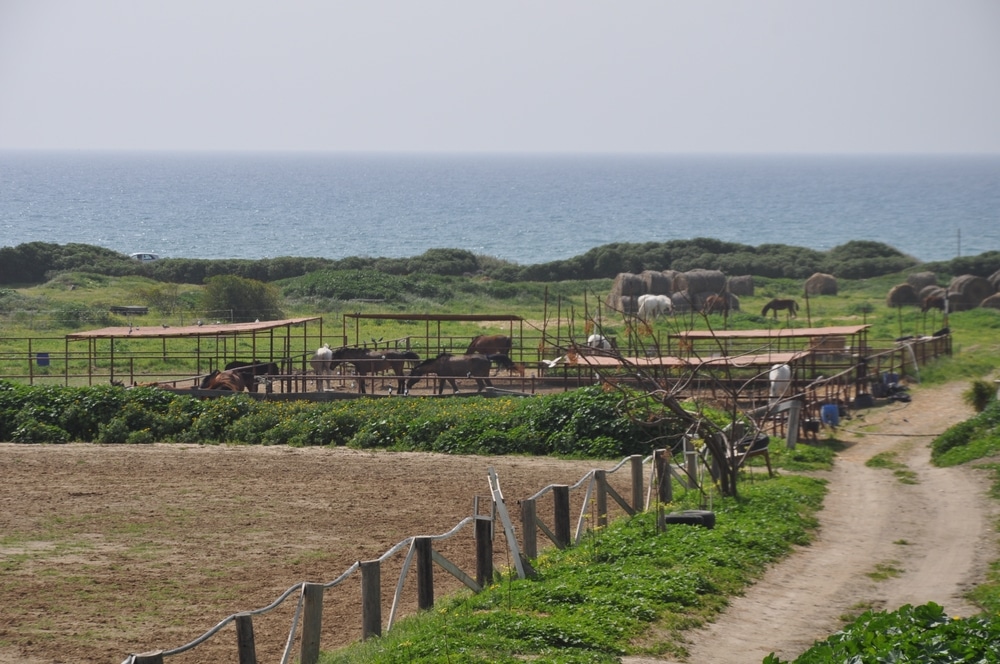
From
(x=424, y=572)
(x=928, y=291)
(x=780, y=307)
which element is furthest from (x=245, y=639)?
(x=928, y=291)

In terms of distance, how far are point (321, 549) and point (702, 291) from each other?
132 feet

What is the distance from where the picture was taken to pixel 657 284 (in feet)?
176

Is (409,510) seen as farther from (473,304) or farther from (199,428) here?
(473,304)

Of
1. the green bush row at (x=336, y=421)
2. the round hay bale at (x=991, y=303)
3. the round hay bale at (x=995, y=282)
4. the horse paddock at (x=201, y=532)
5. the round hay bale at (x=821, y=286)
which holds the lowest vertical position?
the horse paddock at (x=201, y=532)

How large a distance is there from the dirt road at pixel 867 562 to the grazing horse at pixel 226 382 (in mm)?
14627

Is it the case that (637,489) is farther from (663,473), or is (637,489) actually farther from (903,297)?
(903,297)

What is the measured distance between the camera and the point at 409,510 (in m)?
18.4

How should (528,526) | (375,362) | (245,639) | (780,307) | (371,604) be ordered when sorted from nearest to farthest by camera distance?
(245,639) → (371,604) → (528,526) → (375,362) → (780,307)

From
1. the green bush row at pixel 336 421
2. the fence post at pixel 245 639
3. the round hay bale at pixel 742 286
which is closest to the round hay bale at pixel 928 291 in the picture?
the round hay bale at pixel 742 286

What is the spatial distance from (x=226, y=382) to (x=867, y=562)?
746 inches

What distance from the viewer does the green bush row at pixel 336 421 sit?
2380 centimetres

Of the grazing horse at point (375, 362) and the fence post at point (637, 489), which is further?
the grazing horse at point (375, 362)

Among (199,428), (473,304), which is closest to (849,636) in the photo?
(199,428)

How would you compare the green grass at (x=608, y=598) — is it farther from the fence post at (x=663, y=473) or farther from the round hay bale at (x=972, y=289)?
the round hay bale at (x=972, y=289)
